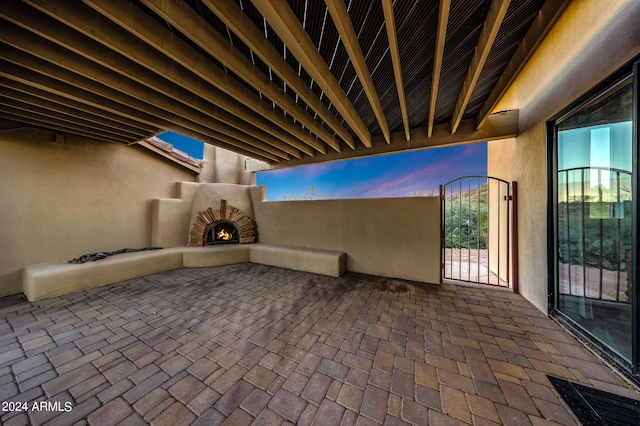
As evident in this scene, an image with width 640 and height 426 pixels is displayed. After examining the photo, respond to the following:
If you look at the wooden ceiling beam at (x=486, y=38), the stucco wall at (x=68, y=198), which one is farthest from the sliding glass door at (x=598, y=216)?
the stucco wall at (x=68, y=198)

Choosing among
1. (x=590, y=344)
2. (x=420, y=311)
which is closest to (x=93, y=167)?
(x=420, y=311)

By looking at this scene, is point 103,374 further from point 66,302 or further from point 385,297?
point 385,297

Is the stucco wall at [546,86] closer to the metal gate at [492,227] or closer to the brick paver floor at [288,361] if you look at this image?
the metal gate at [492,227]

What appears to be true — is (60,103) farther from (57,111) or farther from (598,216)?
(598,216)

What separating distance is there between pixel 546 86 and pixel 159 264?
7.60 m

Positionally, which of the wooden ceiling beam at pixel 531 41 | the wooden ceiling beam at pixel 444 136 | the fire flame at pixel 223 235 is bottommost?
the fire flame at pixel 223 235

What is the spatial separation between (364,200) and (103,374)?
14.1 ft

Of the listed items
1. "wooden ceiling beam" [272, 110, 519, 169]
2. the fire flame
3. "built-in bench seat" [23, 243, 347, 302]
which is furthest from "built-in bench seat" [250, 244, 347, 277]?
"wooden ceiling beam" [272, 110, 519, 169]

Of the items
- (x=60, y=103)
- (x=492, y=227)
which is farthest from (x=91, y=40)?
(x=492, y=227)

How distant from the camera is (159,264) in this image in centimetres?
464

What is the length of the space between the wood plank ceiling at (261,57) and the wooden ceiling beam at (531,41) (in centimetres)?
1

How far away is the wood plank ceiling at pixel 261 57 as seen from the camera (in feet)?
5.50

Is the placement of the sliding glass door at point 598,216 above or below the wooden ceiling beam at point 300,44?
below

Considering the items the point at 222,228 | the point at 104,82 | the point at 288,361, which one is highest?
the point at 104,82
